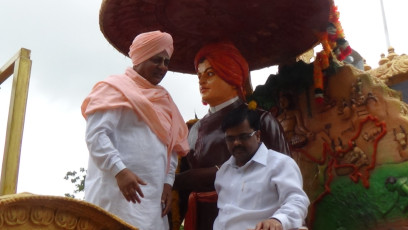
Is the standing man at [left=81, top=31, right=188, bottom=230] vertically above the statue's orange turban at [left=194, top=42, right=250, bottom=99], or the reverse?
the statue's orange turban at [left=194, top=42, right=250, bottom=99]

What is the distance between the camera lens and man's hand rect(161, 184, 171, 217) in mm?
2367

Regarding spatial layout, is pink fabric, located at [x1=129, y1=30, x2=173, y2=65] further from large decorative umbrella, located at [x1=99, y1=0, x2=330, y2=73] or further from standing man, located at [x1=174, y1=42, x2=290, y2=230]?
large decorative umbrella, located at [x1=99, y1=0, x2=330, y2=73]

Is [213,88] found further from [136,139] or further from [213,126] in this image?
[136,139]

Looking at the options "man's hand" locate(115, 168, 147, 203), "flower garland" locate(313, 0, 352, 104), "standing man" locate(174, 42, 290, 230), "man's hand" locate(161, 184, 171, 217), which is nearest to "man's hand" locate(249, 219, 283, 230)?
"man's hand" locate(115, 168, 147, 203)

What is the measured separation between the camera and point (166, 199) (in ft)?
7.86

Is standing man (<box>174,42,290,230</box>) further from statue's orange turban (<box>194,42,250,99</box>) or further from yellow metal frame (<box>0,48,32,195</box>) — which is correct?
yellow metal frame (<box>0,48,32,195</box>)

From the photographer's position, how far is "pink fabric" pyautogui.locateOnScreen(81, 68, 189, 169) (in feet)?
7.54

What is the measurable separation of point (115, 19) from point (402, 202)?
2045 millimetres

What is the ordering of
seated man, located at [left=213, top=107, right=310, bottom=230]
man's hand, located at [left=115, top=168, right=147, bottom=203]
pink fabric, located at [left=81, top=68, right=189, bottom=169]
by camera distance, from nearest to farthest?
seated man, located at [left=213, top=107, right=310, bottom=230] < man's hand, located at [left=115, top=168, right=147, bottom=203] < pink fabric, located at [left=81, top=68, right=189, bottom=169]

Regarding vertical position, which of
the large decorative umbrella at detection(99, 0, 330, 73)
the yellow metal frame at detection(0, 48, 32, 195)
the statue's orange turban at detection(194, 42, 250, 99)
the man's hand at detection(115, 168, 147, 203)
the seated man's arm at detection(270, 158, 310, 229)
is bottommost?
the seated man's arm at detection(270, 158, 310, 229)

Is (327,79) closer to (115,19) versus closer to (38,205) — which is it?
(115,19)

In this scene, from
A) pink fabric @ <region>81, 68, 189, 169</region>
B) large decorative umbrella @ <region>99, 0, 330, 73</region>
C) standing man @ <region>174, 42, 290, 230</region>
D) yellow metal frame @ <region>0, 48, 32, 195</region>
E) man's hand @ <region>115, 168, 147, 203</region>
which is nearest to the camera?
yellow metal frame @ <region>0, 48, 32, 195</region>

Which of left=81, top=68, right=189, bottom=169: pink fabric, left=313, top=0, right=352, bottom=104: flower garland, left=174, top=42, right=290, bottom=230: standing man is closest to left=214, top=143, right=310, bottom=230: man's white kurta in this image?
left=81, top=68, right=189, bottom=169: pink fabric

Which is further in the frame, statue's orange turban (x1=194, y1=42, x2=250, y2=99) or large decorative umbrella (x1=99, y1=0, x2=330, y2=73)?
large decorative umbrella (x1=99, y1=0, x2=330, y2=73)
